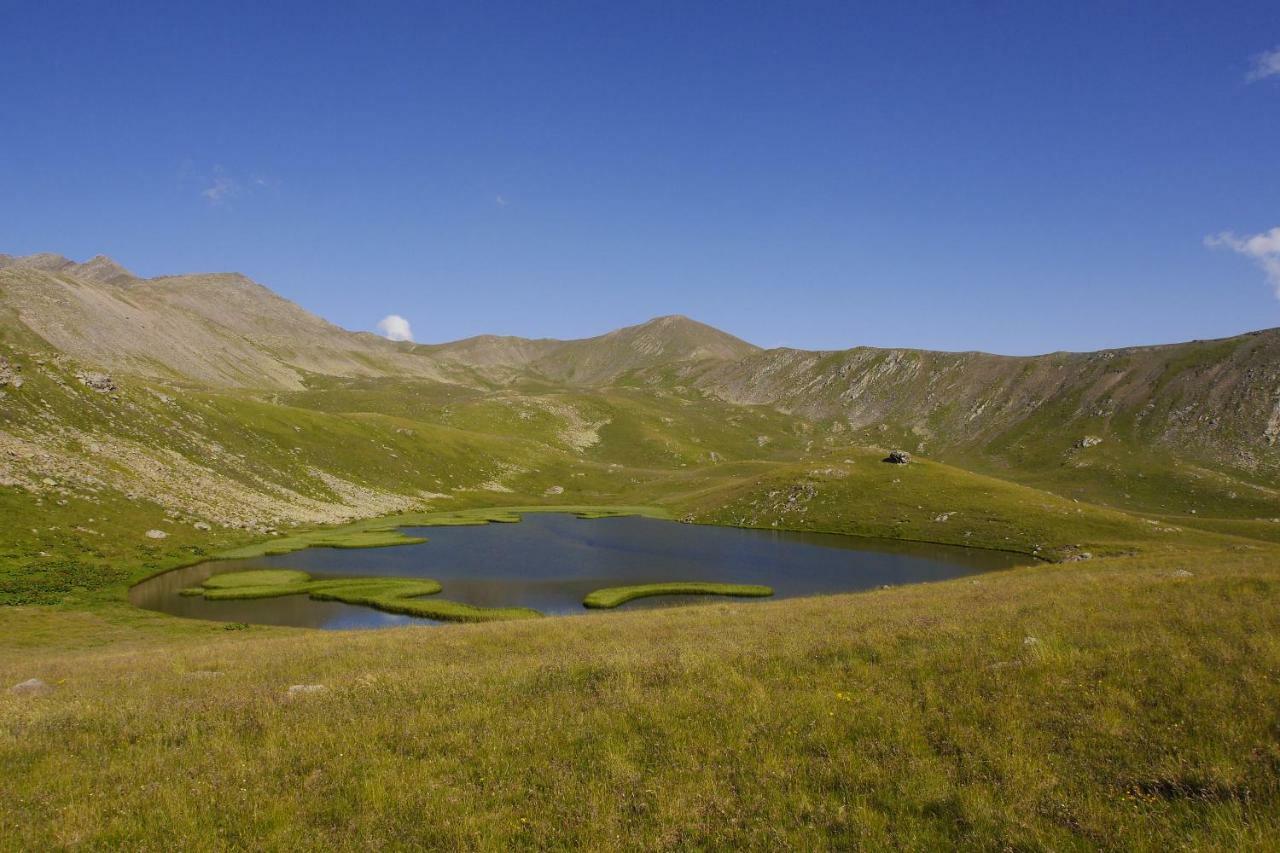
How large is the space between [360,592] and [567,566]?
23.8 metres

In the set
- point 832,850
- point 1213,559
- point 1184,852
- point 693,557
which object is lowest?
point 693,557

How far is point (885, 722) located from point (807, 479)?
115987 mm

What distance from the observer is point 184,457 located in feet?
320

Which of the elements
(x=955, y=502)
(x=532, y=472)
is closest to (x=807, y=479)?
(x=955, y=502)

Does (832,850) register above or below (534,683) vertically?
above

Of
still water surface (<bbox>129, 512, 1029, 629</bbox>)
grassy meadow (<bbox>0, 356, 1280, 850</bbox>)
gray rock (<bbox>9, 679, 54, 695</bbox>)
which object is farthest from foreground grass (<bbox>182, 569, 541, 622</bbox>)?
A: gray rock (<bbox>9, 679, 54, 695</bbox>)

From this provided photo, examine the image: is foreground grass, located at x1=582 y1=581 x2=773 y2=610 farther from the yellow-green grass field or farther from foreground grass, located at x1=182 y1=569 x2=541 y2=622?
the yellow-green grass field

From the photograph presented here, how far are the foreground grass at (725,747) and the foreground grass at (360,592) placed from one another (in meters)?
32.2

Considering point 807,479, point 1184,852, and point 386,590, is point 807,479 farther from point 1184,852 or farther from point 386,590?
point 1184,852

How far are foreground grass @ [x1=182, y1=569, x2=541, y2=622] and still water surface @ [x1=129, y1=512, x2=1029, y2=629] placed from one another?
1321 mm

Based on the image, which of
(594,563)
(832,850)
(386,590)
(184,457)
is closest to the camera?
(832,850)

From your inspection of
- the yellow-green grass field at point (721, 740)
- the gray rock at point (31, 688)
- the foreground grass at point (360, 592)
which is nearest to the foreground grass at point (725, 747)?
the yellow-green grass field at point (721, 740)

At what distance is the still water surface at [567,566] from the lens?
181 feet

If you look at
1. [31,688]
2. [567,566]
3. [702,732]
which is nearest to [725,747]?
[702,732]
